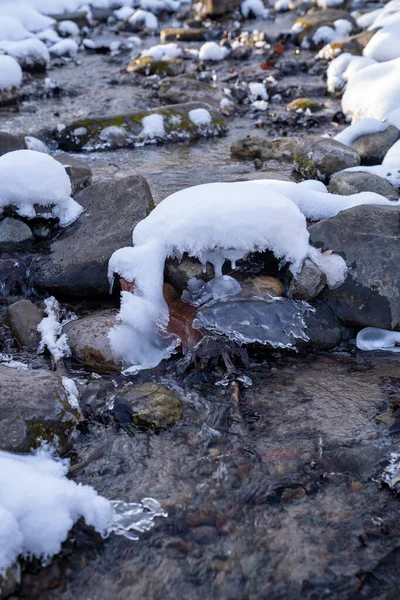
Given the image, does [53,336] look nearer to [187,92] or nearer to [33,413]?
[33,413]

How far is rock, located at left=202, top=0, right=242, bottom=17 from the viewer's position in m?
22.1

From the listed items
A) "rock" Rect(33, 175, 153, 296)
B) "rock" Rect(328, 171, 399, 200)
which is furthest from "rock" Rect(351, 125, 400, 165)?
"rock" Rect(33, 175, 153, 296)

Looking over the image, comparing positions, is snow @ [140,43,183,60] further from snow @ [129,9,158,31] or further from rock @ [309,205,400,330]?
rock @ [309,205,400,330]

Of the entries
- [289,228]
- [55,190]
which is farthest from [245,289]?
[55,190]

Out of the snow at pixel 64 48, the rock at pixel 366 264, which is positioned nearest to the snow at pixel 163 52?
the snow at pixel 64 48

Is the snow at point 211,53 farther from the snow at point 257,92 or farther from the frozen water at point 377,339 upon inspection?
the frozen water at point 377,339

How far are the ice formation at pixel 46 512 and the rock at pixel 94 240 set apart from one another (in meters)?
2.19

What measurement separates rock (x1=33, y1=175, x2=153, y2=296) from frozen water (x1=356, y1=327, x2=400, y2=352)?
84.6 inches

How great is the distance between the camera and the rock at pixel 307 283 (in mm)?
4820

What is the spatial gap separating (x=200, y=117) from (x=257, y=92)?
101 inches

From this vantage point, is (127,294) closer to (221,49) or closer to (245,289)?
(245,289)

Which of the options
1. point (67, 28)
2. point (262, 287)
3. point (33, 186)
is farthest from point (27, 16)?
point (262, 287)

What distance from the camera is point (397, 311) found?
482 cm

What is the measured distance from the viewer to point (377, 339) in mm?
4836
